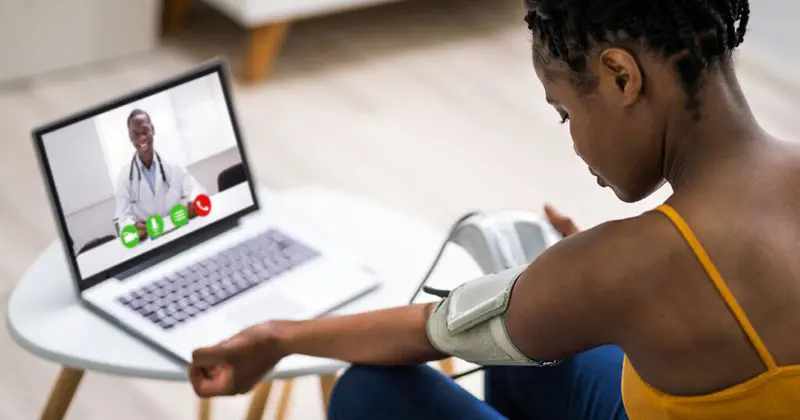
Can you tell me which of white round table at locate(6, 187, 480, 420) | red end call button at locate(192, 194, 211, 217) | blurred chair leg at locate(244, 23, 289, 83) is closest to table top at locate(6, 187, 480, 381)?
white round table at locate(6, 187, 480, 420)

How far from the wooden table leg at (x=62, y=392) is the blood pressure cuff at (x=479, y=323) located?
489 millimetres

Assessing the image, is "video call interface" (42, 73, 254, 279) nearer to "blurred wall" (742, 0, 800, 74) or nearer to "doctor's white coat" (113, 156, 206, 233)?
"doctor's white coat" (113, 156, 206, 233)

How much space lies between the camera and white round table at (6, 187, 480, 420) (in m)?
1.28

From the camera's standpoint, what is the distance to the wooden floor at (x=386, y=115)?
2.52 m

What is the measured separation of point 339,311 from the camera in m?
1.38

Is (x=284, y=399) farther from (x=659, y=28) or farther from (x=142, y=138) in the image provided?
(x=659, y=28)

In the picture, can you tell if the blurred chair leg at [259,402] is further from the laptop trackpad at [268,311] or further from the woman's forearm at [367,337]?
the woman's forearm at [367,337]

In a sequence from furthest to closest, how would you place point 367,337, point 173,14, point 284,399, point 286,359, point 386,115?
point 173,14 < point 386,115 < point 284,399 < point 286,359 < point 367,337

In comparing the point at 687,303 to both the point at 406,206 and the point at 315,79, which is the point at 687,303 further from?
the point at 315,79

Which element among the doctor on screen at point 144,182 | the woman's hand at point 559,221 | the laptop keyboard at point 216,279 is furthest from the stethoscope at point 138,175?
the woman's hand at point 559,221

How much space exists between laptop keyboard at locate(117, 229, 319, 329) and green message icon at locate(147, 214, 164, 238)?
0.06 meters

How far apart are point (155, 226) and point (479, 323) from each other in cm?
50

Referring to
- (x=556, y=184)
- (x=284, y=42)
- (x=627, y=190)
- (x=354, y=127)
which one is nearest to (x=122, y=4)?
(x=284, y=42)

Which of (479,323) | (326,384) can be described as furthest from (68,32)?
(479,323)
